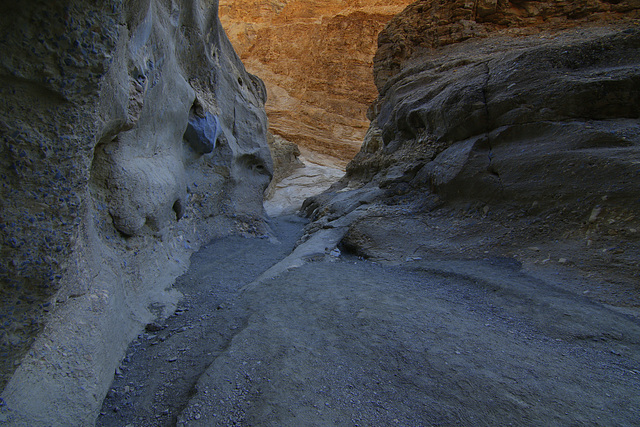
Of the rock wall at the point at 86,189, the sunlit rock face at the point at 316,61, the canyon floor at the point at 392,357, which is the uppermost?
the sunlit rock face at the point at 316,61

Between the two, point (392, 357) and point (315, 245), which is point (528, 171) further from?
point (392, 357)

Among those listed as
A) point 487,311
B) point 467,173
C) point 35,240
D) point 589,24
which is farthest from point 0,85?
point 589,24

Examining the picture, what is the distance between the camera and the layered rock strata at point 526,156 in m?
2.93

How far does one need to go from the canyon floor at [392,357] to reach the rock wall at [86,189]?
1.06 ft

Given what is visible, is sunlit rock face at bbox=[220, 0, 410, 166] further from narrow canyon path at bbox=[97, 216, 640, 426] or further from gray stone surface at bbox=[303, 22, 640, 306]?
narrow canyon path at bbox=[97, 216, 640, 426]

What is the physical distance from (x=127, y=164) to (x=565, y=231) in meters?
4.12

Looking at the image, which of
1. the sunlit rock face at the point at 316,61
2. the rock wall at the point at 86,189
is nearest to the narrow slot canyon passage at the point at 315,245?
the rock wall at the point at 86,189

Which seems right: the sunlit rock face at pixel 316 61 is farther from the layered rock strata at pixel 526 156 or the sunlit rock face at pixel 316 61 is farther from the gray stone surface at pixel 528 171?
the gray stone surface at pixel 528 171

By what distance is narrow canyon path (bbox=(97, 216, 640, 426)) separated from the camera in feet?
4.75

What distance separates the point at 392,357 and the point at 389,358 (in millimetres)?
18

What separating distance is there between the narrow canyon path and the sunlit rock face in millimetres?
15638

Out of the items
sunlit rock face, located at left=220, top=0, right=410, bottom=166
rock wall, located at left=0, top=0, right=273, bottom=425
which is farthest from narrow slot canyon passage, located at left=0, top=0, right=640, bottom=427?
sunlit rock face, located at left=220, top=0, right=410, bottom=166

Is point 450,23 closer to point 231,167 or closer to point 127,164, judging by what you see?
point 231,167

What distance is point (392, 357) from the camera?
1806mm
